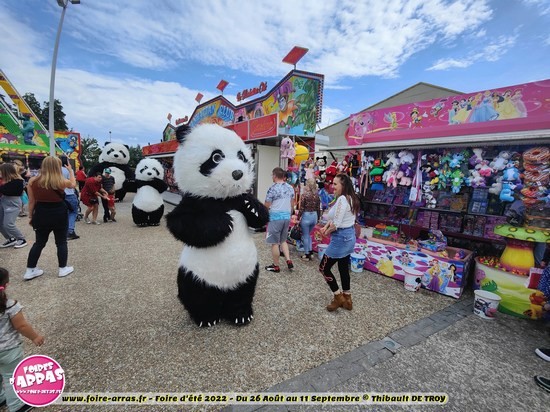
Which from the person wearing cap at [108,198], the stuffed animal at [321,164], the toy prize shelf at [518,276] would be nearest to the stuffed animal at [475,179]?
the toy prize shelf at [518,276]

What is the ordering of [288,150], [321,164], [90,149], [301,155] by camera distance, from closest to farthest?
[321,164] < [288,150] < [301,155] < [90,149]

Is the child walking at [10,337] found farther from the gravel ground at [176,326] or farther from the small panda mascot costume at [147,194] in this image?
the small panda mascot costume at [147,194]

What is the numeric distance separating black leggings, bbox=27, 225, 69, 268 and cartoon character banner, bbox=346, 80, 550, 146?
5.34m

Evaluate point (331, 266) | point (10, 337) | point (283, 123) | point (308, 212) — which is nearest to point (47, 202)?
point (10, 337)

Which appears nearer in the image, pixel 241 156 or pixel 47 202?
pixel 241 156

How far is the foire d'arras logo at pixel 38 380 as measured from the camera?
Result: 5.04ft

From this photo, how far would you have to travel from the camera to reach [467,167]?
A: 12.0ft

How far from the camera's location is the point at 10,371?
161cm

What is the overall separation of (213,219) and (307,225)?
277 cm

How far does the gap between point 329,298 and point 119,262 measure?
3673mm

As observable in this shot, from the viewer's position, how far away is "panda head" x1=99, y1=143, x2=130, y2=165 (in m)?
9.28

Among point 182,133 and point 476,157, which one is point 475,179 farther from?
point 182,133

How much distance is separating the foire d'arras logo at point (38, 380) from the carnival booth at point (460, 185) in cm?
398

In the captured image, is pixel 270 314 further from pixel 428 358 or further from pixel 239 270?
pixel 428 358
